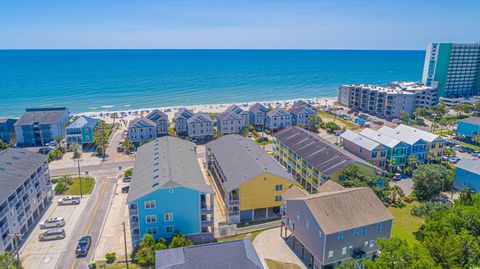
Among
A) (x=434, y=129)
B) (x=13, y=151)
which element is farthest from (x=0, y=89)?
(x=434, y=129)

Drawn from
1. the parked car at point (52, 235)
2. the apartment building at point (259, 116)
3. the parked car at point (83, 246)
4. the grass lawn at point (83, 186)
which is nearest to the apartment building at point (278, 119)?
the apartment building at point (259, 116)

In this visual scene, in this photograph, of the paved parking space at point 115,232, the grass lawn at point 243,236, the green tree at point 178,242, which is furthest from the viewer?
the grass lawn at point 243,236

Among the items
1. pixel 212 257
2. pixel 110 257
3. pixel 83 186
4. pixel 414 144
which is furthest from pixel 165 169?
pixel 414 144

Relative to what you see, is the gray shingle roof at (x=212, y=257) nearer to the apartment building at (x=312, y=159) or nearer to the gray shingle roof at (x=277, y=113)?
the apartment building at (x=312, y=159)

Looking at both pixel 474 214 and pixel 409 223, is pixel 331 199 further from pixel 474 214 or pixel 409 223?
pixel 409 223

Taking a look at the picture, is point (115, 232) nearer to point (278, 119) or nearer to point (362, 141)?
point (362, 141)
